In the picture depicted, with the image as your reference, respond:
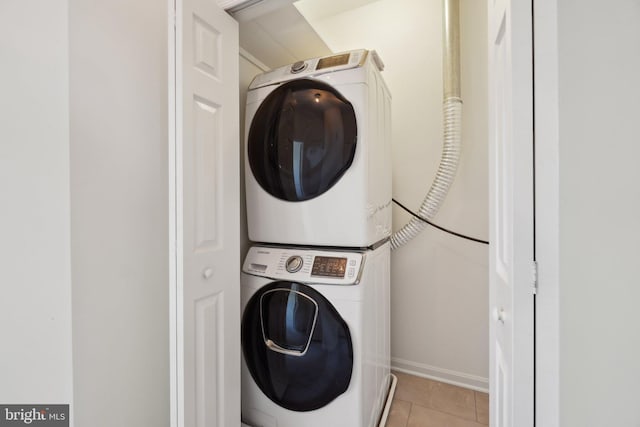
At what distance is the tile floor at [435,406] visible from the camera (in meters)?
1.45

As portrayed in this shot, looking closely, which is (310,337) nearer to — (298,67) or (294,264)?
(294,264)

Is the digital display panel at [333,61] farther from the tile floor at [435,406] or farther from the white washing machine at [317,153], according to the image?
the tile floor at [435,406]

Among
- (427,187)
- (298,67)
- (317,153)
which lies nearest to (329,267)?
(317,153)

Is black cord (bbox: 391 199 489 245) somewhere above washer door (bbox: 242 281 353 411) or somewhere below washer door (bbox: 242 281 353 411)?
above

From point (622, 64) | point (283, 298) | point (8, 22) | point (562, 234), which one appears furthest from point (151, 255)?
point (622, 64)

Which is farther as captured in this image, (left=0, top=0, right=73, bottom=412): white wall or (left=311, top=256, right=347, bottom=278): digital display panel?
(left=311, top=256, right=347, bottom=278): digital display panel

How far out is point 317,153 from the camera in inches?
47.6

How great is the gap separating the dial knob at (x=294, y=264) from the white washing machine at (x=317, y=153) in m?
0.08

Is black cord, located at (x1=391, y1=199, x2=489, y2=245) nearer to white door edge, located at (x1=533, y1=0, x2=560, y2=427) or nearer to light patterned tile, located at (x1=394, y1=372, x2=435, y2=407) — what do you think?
light patterned tile, located at (x1=394, y1=372, x2=435, y2=407)

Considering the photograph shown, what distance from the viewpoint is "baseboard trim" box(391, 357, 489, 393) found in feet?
5.60

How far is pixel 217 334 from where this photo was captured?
109 centimetres

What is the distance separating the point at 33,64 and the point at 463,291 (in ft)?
7.55

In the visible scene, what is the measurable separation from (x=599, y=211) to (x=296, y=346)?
113cm

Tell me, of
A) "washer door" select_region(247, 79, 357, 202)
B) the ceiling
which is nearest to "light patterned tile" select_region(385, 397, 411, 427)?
"washer door" select_region(247, 79, 357, 202)
